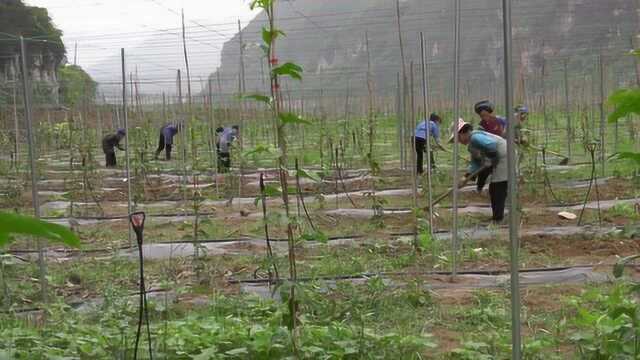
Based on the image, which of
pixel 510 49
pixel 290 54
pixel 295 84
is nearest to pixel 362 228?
pixel 510 49

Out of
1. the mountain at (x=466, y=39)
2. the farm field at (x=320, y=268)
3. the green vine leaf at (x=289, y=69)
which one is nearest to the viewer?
the green vine leaf at (x=289, y=69)

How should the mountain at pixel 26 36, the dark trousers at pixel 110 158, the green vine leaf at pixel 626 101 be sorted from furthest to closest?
the dark trousers at pixel 110 158 → the mountain at pixel 26 36 → the green vine leaf at pixel 626 101

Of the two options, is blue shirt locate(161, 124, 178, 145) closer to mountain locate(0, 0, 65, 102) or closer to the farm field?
mountain locate(0, 0, 65, 102)

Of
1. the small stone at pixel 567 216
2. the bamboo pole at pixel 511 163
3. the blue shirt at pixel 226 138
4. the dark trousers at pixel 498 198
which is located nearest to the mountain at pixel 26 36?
the blue shirt at pixel 226 138

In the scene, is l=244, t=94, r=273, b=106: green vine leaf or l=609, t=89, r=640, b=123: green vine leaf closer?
l=609, t=89, r=640, b=123: green vine leaf

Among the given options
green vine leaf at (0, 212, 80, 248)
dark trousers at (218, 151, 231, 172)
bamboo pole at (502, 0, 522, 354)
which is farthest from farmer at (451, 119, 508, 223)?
green vine leaf at (0, 212, 80, 248)

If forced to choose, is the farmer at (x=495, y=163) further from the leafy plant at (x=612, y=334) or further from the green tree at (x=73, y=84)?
the green tree at (x=73, y=84)

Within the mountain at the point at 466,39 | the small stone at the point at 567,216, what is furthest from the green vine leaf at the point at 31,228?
the mountain at the point at 466,39

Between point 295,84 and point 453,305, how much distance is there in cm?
2781

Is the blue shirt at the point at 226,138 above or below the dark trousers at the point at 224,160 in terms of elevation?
above

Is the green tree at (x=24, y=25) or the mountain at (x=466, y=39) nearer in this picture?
the green tree at (x=24, y=25)

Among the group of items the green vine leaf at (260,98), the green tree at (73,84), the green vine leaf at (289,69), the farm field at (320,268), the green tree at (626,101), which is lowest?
the farm field at (320,268)

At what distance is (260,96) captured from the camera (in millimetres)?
2504

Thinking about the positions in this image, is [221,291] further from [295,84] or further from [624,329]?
[295,84]
